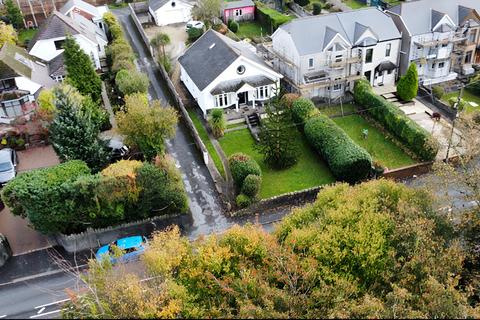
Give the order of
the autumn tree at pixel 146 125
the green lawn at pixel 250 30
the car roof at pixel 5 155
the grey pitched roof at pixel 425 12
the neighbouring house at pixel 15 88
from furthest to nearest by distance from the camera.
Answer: the green lawn at pixel 250 30, the grey pitched roof at pixel 425 12, the neighbouring house at pixel 15 88, the car roof at pixel 5 155, the autumn tree at pixel 146 125

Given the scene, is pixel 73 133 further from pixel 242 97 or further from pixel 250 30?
pixel 250 30

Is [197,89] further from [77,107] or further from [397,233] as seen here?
[397,233]

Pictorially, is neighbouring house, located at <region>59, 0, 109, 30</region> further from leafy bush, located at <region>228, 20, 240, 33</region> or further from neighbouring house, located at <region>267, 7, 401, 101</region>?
neighbouring house, located at <region>267, 7, 401, 101</region>

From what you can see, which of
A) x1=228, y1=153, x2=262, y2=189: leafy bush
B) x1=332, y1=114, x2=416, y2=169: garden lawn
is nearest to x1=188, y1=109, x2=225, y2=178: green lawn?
x1=228, y1=153, x2=262, y2=189: leafy bush

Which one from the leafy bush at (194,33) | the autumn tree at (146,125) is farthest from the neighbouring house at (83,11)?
the autumn tree at (146,125)

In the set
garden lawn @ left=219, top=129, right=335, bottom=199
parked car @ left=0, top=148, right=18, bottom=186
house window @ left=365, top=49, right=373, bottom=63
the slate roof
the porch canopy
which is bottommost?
garden lawn @ left=219, top=129, right=335, bottom=199


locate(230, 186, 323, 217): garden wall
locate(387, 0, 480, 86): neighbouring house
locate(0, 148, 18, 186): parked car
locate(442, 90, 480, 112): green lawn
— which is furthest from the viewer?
locate(387, 0, 480, 86): neighbouring house

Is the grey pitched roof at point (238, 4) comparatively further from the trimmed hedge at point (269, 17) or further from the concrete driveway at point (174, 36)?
the concrete driveway at point (174, 36)
